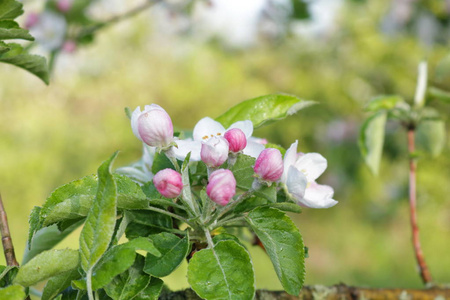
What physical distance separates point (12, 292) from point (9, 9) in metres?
0.27

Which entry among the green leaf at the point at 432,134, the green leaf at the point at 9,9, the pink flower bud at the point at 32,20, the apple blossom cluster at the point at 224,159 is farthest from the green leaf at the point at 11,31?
the pink flower bud at the point at 32,20

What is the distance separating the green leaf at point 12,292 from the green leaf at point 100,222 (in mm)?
47

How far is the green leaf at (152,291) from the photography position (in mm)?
414

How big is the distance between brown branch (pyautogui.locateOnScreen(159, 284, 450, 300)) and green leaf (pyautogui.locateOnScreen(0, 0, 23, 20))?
0.31 m

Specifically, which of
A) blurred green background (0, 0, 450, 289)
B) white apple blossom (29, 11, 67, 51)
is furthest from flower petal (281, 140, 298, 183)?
blurred green background (0, 0, 450, 289)

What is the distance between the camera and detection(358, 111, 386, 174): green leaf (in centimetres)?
81

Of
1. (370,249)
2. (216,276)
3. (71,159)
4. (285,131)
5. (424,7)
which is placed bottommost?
(370,249)

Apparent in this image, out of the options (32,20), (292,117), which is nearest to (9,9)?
(32,20)

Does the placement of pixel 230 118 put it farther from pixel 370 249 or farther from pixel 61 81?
pixel 61 81

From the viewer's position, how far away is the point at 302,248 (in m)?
0.42

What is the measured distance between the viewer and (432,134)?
94cm

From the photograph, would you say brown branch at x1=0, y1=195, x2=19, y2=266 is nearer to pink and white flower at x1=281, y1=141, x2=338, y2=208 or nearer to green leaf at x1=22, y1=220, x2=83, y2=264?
green leaf at x1=22, y1=220, x2=83, y2=264

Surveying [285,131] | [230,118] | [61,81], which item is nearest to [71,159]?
[61,81]

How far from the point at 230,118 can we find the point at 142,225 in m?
0.16
